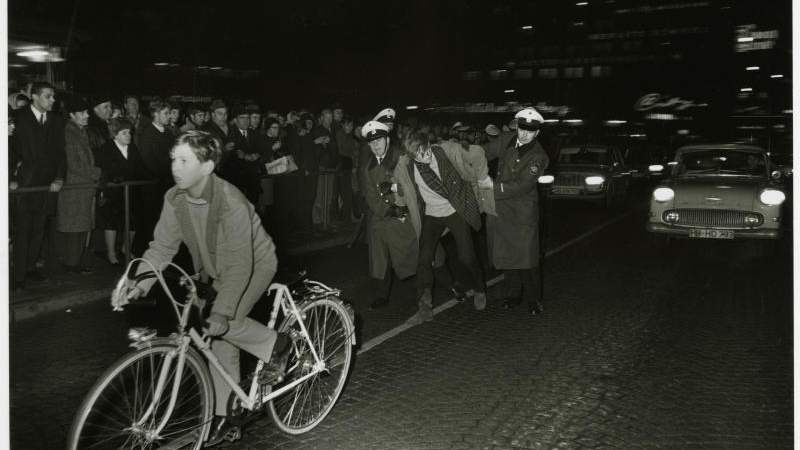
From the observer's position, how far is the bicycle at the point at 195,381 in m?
3.77

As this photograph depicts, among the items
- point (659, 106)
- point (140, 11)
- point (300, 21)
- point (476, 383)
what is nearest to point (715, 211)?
point (476, 383)

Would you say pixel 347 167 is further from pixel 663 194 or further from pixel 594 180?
pixel 594 180

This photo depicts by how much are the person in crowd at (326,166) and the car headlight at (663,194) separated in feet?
16.0

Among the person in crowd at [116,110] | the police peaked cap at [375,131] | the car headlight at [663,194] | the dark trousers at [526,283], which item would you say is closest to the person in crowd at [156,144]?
the person in crowd at [116,110]

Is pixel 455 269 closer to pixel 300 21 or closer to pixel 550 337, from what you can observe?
pixel 550 337

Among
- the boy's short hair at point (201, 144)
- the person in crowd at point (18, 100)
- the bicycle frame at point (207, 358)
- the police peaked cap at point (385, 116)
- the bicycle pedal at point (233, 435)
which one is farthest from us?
the person in crowd at point (18, 100)

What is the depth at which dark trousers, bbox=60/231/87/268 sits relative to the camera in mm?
9117

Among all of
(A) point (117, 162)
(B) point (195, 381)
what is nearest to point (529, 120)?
(B) point (195, 381)

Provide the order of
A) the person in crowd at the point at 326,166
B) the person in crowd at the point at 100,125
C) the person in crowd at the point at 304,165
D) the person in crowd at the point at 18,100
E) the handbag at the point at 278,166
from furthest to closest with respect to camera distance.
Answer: the person in crowd at the point at 326,166 → the person in crowd at the point at 304,165 → the handbag at the point at 278,166 → the person in crowd at the point at 18,100 → the person in crowd at the point at 100,125

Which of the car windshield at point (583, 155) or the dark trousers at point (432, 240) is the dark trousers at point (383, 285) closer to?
the dark trousers at point (432, 240)

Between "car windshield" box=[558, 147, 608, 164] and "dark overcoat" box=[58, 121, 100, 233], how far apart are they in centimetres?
1327

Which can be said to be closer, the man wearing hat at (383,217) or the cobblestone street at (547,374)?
the cobblestone street at (547,374)

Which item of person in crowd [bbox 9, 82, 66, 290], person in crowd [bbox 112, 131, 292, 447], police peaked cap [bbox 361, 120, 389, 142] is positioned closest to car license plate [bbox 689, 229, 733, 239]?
police peaked cap [bbox 361, 120, 389, 142]

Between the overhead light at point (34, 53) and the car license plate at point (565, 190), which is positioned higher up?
the overhead light at point (34, 53)
